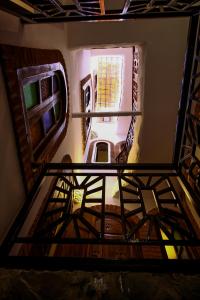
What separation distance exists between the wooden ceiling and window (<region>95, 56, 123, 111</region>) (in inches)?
284

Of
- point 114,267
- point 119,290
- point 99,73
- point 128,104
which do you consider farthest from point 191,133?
point 99,73

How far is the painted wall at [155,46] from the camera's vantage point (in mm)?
4012

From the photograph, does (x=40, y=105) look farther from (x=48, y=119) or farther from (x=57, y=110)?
(x=57, y=110)

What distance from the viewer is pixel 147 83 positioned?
169 inches

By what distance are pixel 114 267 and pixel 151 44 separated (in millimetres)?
3974

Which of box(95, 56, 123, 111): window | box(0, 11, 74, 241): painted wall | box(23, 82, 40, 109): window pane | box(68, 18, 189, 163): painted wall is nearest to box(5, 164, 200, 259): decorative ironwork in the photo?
box(0, 11, 74, 241): painted wall

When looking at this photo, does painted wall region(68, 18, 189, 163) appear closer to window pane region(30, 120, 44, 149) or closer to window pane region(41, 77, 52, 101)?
window pane region(41, 77, 52, 101)

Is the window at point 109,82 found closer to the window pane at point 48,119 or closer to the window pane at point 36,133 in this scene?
the window pane at point 48,119

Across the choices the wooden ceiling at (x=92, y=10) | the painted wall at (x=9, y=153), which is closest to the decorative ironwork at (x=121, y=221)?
the painted wall at (x=9, y=153)

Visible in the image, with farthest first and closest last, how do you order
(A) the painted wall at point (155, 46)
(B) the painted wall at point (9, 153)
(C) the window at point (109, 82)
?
(C) the window at point (109, 82) < (A) the painted wall at point (155, 46) < (B) the painted wall at point (9, 153)

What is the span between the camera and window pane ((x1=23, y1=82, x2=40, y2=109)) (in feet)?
7.51

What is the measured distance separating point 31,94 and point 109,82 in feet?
25.5

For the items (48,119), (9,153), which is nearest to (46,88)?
(48,119)

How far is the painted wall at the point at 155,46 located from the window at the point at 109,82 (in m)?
4.58
